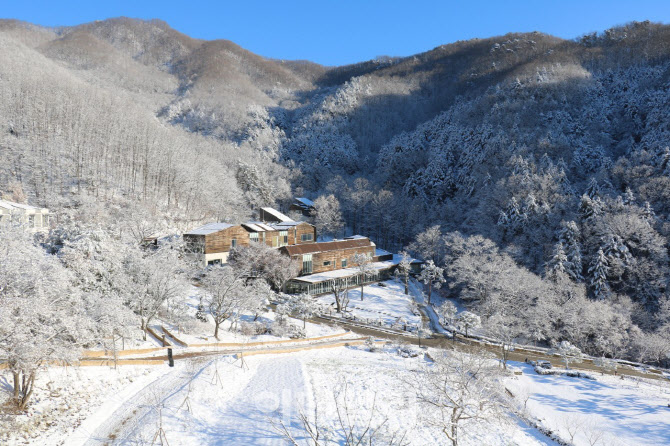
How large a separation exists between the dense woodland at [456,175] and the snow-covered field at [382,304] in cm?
801

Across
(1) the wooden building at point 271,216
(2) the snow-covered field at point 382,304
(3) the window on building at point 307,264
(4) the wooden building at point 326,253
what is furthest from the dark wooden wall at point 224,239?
(1) the wooden building at point 271,216

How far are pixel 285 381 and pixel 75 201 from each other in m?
51.1

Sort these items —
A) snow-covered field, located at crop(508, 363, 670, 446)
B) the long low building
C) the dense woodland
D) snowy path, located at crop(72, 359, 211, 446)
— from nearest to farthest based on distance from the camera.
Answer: snowy path, located at crop(72, 359, 211, 446) → snow-covered field, located at crop(508, 363, 670, 446) → the dense woodland → the long low building

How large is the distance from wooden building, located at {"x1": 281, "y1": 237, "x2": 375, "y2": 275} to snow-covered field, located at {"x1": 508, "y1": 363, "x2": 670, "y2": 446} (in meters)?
30.6

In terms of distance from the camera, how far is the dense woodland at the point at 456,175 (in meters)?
40.8

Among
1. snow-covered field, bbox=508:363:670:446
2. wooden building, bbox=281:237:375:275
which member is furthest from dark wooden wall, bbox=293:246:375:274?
snow-covered field, bbox=508:363:670:446

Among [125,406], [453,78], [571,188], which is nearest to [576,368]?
[125,406]

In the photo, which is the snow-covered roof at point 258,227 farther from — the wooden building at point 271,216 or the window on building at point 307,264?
the wooden building at point 271,216

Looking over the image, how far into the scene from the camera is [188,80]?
614 ft

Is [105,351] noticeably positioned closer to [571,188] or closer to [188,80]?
[571,188]

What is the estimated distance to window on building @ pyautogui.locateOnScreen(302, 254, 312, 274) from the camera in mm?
50406

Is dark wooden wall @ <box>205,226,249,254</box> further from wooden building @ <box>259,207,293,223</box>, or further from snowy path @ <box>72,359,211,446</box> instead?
snowy path @ <box>72,359,211,446</box>

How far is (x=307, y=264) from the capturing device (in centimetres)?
5091

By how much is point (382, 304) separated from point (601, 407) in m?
25.4
